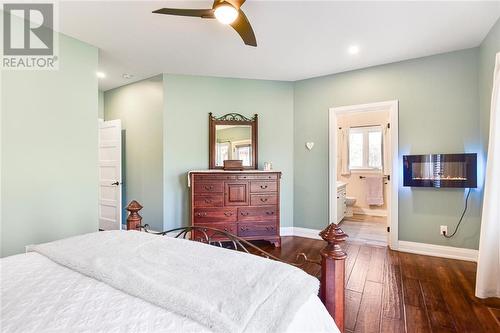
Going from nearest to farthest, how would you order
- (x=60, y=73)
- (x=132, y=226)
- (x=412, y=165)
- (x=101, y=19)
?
(x=132, y=226)
(x=101, y=19)
(x=60, y=73)
(x=412, y=165)

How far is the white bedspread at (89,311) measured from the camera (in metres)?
0.72

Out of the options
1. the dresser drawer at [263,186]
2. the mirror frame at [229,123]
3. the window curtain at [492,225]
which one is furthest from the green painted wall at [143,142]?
the window curtain at [492,225]

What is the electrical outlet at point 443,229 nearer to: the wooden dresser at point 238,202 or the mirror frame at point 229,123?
the wooden dresser at point 238,202

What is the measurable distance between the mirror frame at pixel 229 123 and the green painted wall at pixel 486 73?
9.44 feet

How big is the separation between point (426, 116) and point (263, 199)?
2456 millimetres

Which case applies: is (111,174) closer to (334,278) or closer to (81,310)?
(81,310)

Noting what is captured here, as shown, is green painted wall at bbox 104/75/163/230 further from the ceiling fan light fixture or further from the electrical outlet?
the electrical outlet

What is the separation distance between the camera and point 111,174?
13.6 ft

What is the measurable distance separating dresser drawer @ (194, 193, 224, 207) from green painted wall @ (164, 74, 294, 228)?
61 cm

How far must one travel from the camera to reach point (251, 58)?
3.29m

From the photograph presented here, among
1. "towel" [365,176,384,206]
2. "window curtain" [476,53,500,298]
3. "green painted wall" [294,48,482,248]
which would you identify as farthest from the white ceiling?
"towel" [365,176,384,206]

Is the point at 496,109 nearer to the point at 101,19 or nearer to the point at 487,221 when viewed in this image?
the point at 487,221

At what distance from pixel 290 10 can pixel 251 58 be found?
1.10 metres

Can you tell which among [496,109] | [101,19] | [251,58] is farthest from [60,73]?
[496,109]
